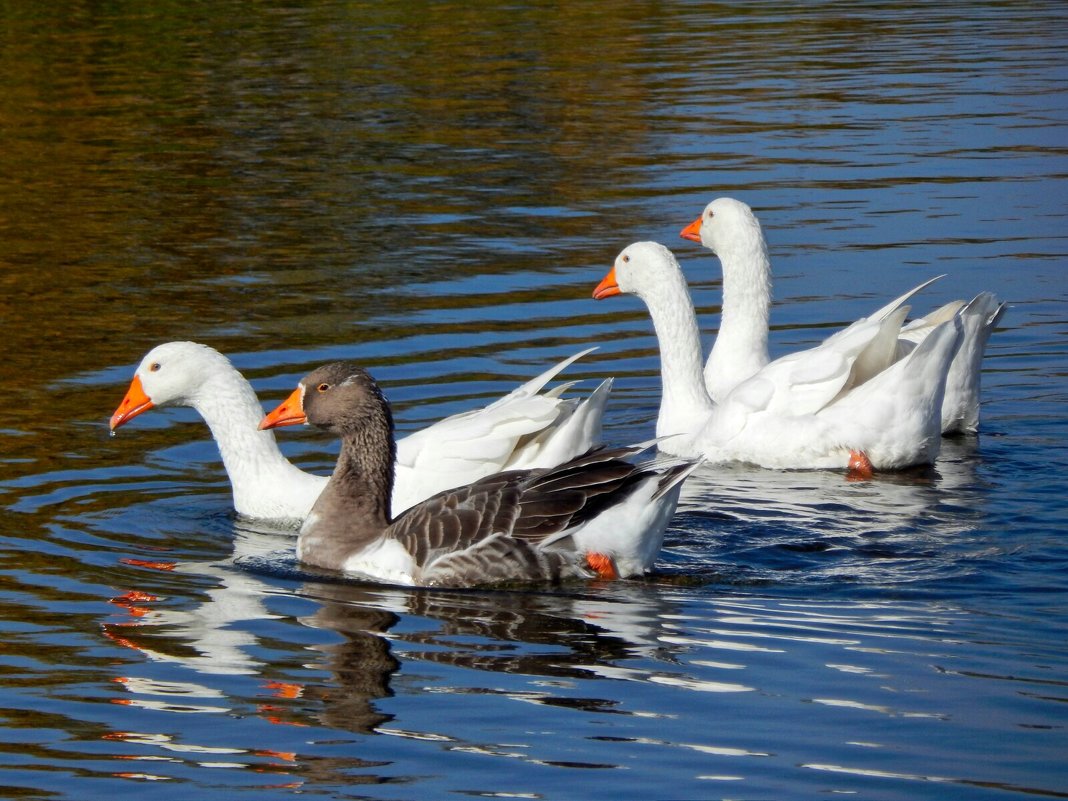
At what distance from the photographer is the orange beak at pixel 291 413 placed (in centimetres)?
909

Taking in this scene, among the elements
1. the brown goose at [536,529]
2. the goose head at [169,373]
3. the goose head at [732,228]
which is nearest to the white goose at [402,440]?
the goose head at [169,373]

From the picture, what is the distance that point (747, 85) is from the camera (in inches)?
994

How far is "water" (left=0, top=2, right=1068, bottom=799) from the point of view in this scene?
6.20 metres

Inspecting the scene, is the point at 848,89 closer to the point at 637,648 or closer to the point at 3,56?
the point at 3,56

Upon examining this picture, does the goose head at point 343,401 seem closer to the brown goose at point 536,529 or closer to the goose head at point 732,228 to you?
the brown goose at point 536,529

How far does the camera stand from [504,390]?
11758 millimetres

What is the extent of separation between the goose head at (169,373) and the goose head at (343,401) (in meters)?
1.36

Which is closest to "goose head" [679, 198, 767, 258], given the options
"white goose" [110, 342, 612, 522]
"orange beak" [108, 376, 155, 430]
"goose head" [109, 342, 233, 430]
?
"white goose" [110, 342, 612, 522]

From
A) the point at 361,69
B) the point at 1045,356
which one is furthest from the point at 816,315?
the point at 361,69

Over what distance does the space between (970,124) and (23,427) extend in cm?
1381

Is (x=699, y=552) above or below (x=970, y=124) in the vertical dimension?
below

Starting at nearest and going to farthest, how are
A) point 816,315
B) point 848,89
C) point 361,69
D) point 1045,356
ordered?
1. point 1045,356
2. point 816,315
3. point 848,89
4. point 361,69

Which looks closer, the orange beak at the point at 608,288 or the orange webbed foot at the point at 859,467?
the orange webbed foot at the point at 859,467

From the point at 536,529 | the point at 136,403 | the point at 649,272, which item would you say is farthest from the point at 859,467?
the point at 136,403
